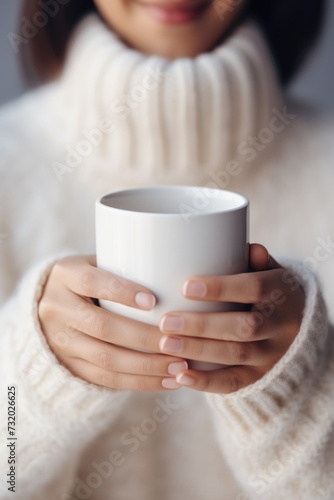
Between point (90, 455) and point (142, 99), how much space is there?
398mm

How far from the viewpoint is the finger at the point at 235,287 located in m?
0.32

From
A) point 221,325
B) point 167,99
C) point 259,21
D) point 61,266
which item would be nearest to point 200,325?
point 221,325

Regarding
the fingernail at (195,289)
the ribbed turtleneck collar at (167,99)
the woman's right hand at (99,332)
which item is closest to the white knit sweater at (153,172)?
the ribbed turtleneck collar at (167,99)

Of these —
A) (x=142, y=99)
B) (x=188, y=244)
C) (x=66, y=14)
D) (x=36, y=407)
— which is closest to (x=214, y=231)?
(x=188, y=244)

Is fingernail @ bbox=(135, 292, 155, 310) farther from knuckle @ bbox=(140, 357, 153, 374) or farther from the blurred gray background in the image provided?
the blurred gray background

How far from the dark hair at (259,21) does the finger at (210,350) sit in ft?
1.64

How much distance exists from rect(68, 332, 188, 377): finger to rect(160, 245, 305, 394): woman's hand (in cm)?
1

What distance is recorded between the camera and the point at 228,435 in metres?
0.47

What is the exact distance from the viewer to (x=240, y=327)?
1.14 ft

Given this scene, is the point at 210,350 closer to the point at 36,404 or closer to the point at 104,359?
the point at 104,359

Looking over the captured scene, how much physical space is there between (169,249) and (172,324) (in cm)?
4

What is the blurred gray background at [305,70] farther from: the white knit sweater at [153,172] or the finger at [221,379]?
the finger at [221,379]

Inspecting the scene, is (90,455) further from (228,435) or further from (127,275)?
(127,275)

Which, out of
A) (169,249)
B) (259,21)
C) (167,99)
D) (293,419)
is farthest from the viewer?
(259,21)
